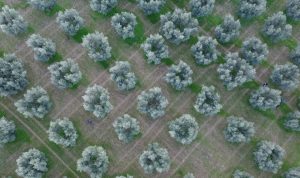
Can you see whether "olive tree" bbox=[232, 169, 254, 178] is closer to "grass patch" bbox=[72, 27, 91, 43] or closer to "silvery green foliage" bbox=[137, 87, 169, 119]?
"silvery green foliage" bbox=[137, 87, 169, 119]

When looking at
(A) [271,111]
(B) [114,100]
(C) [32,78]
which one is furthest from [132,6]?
(A) [271,111]

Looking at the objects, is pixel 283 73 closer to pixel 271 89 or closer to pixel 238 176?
pixel 271 89

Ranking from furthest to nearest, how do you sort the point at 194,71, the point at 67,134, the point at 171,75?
1. the point at 194,71
2. the point at 171,75
3. the point at 67,134

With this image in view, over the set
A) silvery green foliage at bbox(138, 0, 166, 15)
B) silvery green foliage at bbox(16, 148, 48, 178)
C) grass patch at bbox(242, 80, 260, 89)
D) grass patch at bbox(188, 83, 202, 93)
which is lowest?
silvery green foliage at bbox(16, 148, 48, 178)

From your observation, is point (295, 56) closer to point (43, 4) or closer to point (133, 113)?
point (133, 113)

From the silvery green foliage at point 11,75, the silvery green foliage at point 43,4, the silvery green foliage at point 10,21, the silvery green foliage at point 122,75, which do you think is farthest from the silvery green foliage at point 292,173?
the silvery green foliage at point 10,21

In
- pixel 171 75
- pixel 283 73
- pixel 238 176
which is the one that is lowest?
→ pixel 238 176

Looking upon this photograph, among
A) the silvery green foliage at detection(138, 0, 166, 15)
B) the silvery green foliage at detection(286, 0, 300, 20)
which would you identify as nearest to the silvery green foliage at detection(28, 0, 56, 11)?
the silvery green foliage at detection(138, 0, 166, 15)
